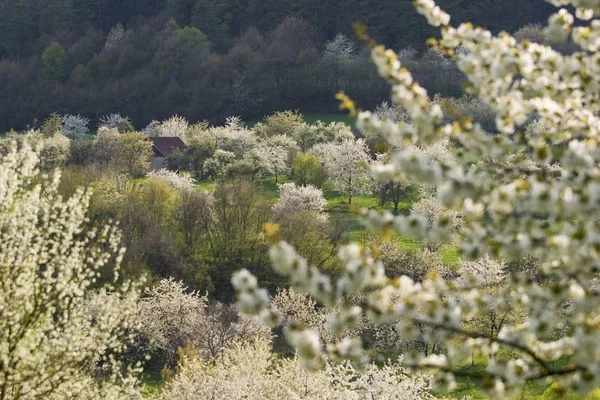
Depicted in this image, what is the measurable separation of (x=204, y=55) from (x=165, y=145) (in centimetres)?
3279

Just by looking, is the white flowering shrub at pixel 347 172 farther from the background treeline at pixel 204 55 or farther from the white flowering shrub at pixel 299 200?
the background treeline at pixel 204 55

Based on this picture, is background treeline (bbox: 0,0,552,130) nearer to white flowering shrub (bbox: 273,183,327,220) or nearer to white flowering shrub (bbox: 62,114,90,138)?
white flowering shrub (bbox: 62,114,90,138)

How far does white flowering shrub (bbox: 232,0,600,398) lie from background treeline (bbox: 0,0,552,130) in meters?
88.3

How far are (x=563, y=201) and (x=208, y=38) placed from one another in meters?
118

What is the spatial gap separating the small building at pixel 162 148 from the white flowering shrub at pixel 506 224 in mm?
68167

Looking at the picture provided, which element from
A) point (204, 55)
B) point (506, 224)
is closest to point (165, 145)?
point (204, 55)

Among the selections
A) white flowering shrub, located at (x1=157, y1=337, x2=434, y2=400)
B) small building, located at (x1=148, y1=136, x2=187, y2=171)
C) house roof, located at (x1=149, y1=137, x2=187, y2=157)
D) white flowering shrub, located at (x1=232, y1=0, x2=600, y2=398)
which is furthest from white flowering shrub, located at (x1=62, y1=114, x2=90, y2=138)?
white flowering shrub, located at (x1=232, y1=0, x2=600, y2=398)

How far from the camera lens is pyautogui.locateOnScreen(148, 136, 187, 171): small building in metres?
76.6

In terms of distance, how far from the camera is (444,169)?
6.09 meters

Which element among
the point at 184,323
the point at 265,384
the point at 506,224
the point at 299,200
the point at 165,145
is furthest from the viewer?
the point at 165,145

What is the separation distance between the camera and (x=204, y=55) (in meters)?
111

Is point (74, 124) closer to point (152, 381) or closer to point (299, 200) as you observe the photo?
point (299, 200)

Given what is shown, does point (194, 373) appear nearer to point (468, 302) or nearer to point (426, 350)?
point (426, 350)

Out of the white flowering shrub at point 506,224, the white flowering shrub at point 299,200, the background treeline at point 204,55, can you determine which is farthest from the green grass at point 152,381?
the background treeline at point 204,55
